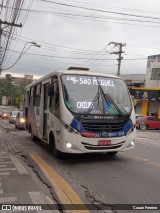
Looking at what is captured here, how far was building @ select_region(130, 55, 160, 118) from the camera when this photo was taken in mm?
44094

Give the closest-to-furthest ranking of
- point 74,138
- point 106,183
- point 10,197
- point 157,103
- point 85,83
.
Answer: point 10,197 < point 106,183 < point 74,138 < point 85,83 < point 157,103

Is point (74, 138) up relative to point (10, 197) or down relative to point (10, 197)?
up

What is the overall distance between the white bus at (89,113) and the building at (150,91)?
3347 centimetres

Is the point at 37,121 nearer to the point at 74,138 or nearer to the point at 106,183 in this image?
the point at 74,138

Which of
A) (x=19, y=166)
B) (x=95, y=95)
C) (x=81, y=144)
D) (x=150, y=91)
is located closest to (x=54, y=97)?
(x=95, y=95)

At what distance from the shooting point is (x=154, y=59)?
45375mm

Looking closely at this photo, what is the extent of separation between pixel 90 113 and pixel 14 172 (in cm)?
268

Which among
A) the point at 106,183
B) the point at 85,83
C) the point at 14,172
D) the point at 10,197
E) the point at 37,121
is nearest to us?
the point at 10,197

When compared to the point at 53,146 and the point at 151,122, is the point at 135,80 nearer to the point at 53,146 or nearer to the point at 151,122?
the point at 151,122

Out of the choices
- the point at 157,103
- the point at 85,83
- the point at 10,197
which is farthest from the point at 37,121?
the point at 157,103

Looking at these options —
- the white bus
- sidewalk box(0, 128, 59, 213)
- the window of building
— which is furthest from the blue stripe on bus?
the window of building

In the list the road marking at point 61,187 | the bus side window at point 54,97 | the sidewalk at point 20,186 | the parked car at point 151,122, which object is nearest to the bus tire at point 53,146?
the road marking at point 61,187

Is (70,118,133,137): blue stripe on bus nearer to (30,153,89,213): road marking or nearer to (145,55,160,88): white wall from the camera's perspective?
(30,153,89,213): road marking

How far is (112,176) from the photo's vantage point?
8.51m
